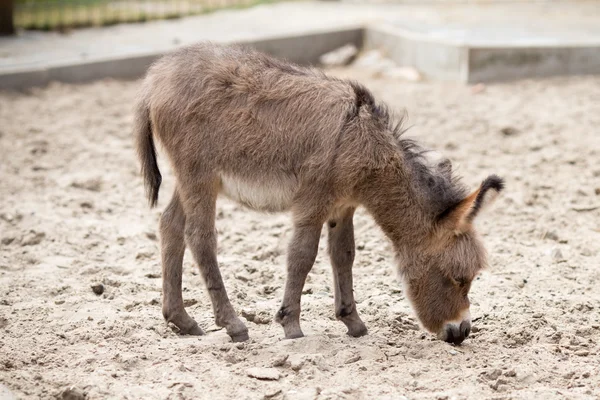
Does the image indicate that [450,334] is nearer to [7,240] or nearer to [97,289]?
[97,289]

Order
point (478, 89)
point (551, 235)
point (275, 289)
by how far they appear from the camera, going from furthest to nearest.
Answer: point (478, 89) → point (551, 235) → point (275, 289)

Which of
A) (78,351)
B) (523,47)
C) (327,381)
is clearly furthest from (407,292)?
(523,47)

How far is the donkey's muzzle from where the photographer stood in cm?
515

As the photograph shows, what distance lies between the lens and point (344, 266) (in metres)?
5.52

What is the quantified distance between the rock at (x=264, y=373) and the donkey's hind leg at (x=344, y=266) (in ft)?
2.82

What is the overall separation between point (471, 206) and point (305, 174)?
0.96m

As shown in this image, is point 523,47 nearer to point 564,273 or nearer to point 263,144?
point 564,273

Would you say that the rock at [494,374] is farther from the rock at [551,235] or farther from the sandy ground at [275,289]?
the rock at [551,235]

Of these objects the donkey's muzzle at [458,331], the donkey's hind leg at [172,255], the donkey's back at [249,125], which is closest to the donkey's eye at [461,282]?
the donkey's muzzle at [458,331]

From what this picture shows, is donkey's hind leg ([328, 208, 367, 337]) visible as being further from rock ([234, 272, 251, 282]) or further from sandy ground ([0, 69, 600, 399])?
rock ([234, 272, 251, 282])

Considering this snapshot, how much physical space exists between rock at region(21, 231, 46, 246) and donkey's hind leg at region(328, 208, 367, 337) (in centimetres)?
252

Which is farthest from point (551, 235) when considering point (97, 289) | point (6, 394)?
point (6, 394)

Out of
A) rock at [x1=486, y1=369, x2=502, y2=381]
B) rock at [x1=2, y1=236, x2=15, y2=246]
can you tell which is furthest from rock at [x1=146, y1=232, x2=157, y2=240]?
rock at [x1=486, y1=369, x2=502, y2=381]

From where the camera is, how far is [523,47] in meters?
11.2
